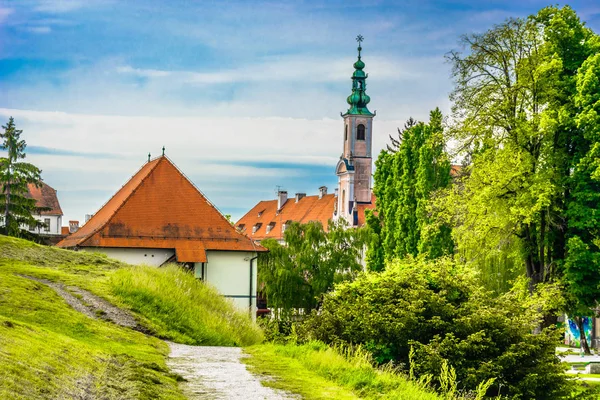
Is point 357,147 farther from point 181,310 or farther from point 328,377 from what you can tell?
point 328,377

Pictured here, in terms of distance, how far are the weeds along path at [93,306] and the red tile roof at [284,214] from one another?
3218 inches

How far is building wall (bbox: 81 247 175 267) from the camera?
37906mm

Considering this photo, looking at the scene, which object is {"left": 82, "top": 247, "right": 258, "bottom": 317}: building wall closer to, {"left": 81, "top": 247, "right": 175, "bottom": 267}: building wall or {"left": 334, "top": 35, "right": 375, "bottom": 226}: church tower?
{"left": 81, "top": 247, "right": 175, "bottom": 267}: building wall

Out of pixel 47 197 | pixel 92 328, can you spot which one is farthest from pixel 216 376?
pixel 47 197

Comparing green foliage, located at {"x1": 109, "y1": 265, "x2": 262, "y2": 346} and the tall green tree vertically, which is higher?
the tall green tree

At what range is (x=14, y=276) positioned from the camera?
18.1 meters

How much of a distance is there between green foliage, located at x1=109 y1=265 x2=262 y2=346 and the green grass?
326 centimetres

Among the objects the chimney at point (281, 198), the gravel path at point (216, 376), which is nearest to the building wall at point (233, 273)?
the gravel path at point (216, 376)

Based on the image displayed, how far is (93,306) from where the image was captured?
680 inches

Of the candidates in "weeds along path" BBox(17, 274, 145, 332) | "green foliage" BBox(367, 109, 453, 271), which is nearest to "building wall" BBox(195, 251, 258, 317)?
"green foliage" BBox(367, 109, 453, 271)

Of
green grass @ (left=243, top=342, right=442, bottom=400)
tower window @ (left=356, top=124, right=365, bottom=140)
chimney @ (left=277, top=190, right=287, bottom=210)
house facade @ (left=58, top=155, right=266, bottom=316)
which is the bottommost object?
green grass @ (left=243, top=342, right=442, bottom=400)

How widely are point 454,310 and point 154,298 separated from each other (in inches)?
271

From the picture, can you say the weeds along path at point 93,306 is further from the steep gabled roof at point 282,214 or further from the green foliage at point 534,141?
the steep gabled roof at point 282,214

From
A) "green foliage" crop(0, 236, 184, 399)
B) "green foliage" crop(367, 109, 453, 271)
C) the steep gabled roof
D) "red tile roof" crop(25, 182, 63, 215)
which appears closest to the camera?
"green foliage" crop(0, 236, 184, 399)
